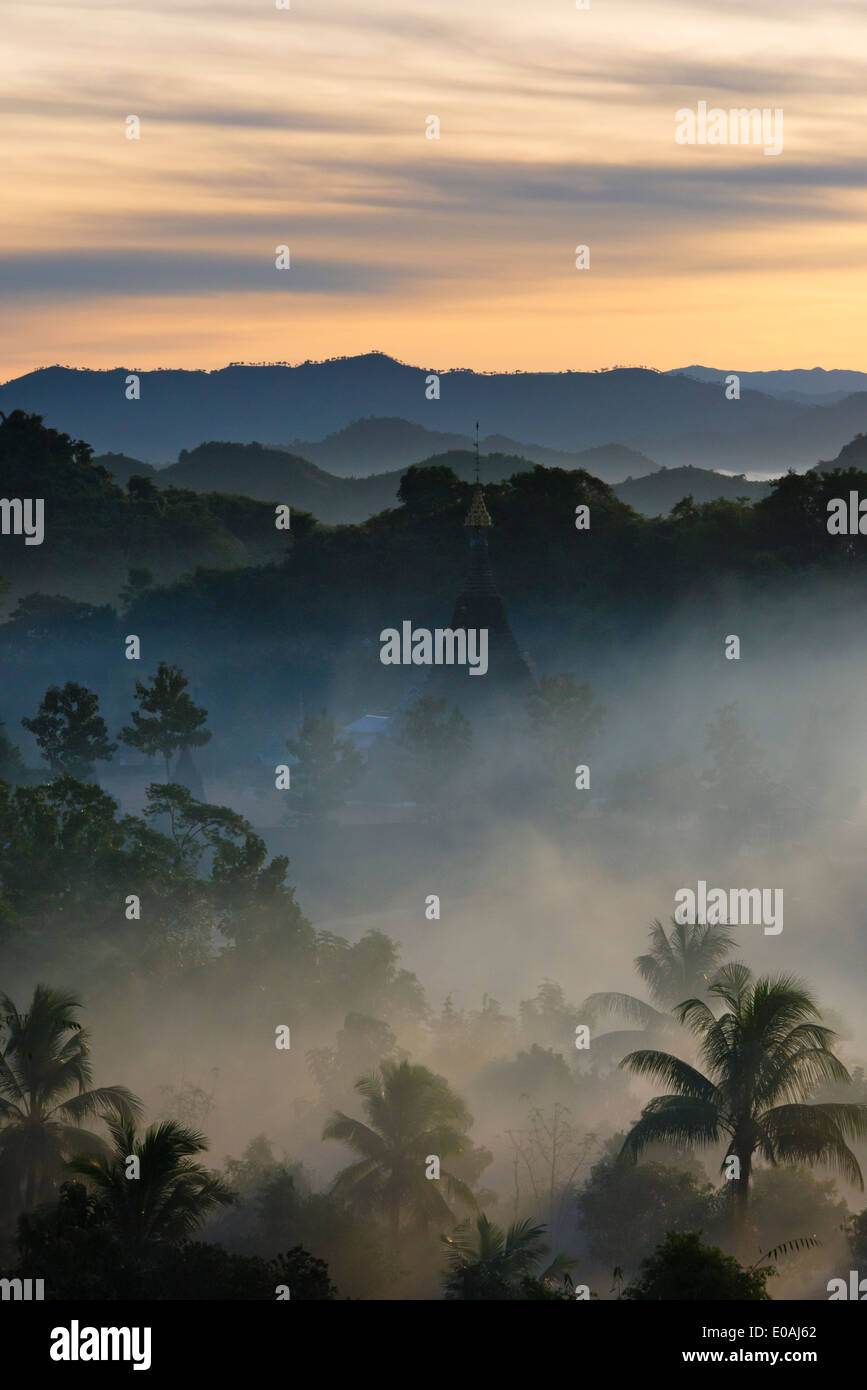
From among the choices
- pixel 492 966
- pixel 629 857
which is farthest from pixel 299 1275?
pixel 629 857

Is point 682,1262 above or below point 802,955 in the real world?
below

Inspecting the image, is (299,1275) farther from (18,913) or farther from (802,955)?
(802,955)

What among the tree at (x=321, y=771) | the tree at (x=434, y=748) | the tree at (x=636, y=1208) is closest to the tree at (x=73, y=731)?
the tree at (x=321, y=771)

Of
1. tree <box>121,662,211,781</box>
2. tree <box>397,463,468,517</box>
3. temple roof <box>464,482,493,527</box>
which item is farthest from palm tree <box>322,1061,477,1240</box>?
tree <box>397,463,468,517</box>

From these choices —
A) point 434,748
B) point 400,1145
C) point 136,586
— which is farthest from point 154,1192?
point 136,586

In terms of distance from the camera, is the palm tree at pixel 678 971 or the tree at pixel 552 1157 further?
the palm tree at pixel 678 971

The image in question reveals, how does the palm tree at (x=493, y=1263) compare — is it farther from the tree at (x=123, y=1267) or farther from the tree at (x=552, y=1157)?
the tree at (x=552, y=1157)
